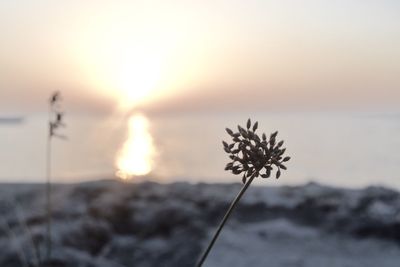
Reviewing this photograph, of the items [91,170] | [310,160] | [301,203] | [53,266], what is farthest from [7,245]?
[310,160]

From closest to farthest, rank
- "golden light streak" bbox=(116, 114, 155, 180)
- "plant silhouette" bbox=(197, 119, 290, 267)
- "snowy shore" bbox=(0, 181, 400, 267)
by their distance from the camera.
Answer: "plant silhouette" bbox=(197, 119, 290, 267)
"snowy shore" bbox=(0, 181, 400, 267)
"golden light streak" bbox=(116, 114, 155, 180)

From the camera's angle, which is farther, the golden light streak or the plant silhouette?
the golden light streak

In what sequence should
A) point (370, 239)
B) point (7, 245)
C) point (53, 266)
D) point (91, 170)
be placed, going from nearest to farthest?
point (53, 266) → point (7, 245) → point (370, 239) → point (91, 170)

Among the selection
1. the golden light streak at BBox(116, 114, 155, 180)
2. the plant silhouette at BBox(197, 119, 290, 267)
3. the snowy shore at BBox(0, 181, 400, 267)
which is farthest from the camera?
the golden light streak at BBox(116, 114, 155, 180)

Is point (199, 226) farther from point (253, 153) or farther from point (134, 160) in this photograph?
point (134, 160)

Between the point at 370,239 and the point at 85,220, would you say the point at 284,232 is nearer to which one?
the point at 370,239

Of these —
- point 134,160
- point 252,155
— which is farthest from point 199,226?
point 134,160

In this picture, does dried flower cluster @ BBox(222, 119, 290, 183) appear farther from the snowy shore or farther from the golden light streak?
the golden light streak

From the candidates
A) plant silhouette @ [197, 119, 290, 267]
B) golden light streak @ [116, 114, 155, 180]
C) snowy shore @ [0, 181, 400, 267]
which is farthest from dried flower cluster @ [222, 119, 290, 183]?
golden light streak @ [116, 114, 155, 180]
